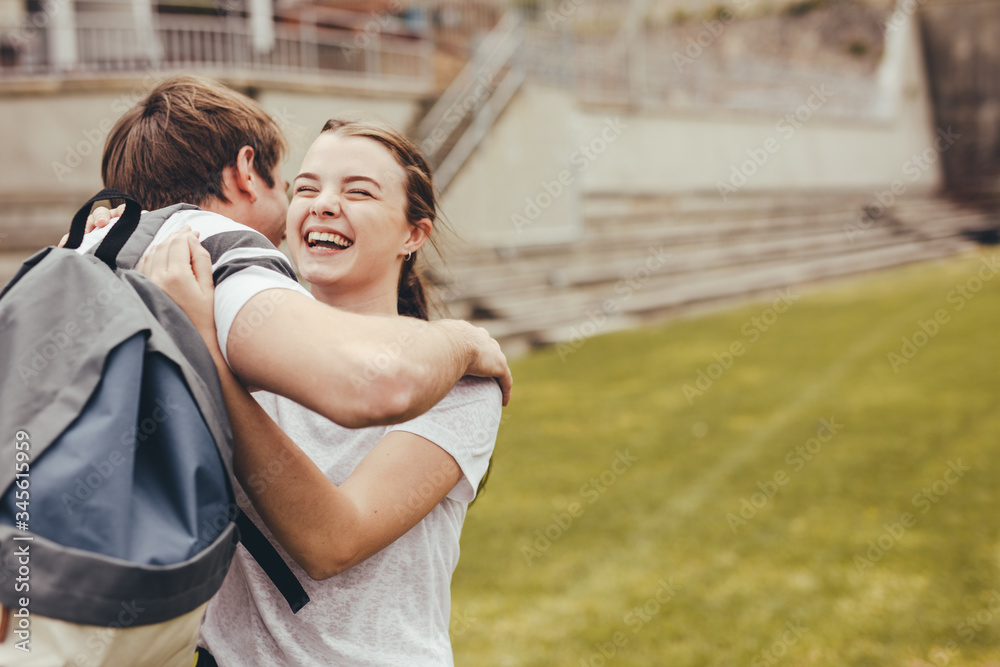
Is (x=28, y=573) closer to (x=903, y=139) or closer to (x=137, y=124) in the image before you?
(x=137, y=124)

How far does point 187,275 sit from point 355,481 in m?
0.46

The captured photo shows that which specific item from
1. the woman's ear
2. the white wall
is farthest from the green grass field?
the white wall

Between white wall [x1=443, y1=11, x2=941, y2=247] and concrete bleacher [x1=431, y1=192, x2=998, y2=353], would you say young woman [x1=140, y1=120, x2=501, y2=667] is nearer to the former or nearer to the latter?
concrete bleacher [x1=431, y1=192, x2=998, y2=353]

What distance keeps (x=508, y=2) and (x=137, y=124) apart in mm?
16517

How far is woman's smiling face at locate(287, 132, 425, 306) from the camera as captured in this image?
5.57ft

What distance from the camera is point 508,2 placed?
1703cm

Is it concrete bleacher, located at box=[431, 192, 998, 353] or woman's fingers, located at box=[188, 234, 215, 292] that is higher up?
woman's fingers, located at box=[188, 234, 215, 292]

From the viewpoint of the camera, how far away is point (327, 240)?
171cm

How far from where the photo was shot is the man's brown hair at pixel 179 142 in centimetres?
165

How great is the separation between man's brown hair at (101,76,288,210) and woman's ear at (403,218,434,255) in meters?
0.35

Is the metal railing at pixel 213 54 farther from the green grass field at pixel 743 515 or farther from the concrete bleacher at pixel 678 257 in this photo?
the green grass field at pixel 743 515

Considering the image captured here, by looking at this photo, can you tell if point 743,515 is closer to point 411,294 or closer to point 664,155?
point 411,294

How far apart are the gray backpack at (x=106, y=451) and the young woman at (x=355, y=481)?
14 cm

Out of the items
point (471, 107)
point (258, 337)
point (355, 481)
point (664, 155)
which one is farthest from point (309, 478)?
point (664, 155)
